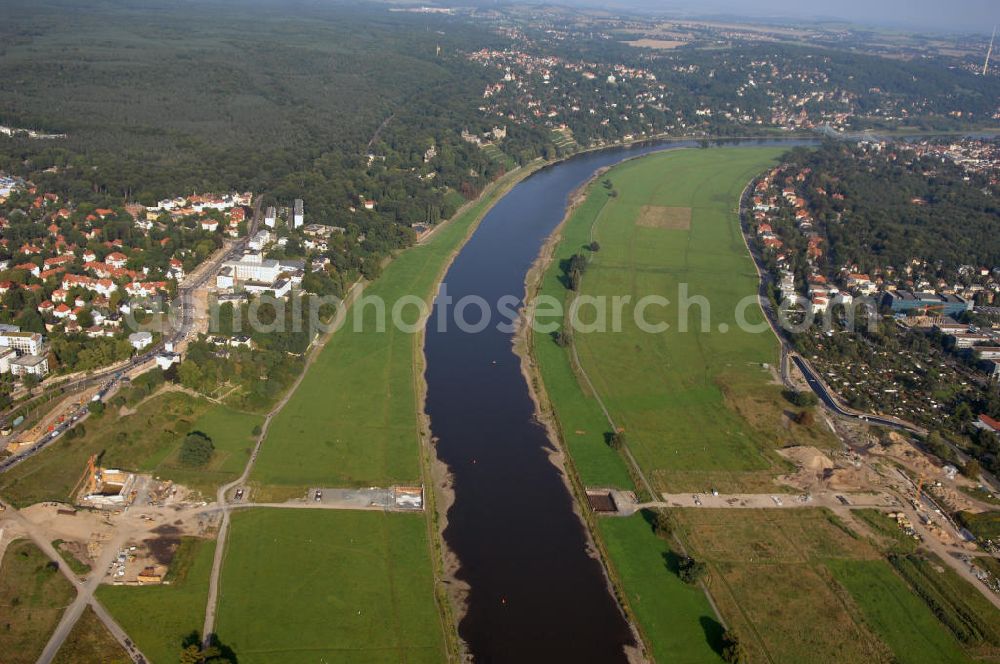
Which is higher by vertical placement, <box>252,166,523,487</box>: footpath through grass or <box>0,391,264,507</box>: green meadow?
<box>252,166,523,487</box>: footpath through grass

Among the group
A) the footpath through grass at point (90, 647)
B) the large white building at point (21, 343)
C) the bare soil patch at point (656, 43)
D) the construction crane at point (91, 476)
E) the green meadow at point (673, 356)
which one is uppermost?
the bare soil patch at point (656, 43)

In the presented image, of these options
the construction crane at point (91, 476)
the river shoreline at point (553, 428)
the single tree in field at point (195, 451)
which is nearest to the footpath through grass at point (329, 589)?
the single tree in field at point (195, 451)

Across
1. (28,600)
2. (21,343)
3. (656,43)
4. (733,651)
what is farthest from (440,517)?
(656,43)

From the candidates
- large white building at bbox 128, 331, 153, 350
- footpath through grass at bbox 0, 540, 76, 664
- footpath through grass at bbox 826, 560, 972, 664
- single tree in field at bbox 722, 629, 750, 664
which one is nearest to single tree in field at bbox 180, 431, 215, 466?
footpath through grass at bbox 0, 540, 76, 664

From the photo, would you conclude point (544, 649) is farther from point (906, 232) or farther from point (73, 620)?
point (906, 232)

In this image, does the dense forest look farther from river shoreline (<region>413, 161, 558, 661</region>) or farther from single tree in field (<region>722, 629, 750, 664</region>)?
single tree in field (<region>722, 629, 750, 664</region>)

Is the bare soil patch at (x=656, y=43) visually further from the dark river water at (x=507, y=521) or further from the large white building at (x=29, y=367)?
the large white building at (x=29, y=367)

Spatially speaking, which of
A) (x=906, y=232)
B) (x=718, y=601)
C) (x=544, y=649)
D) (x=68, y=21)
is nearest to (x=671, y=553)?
(x=718, y=601)
